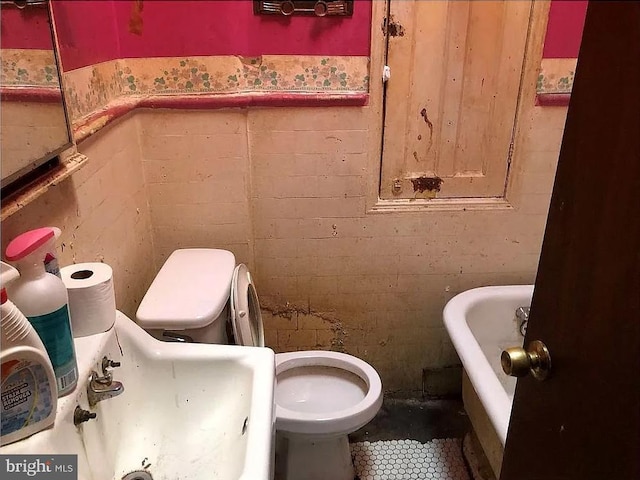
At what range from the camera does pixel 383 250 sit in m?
2.06

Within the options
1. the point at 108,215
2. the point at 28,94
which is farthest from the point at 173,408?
the point at 28,94

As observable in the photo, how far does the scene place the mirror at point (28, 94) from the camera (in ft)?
3.29

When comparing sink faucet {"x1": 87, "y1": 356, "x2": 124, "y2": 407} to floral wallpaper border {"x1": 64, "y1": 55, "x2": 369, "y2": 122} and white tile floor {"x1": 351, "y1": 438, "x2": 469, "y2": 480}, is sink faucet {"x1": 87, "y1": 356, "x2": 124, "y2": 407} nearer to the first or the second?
floral wallpaper border {"x1": 64, "y1": 55, "x2": 369, "y2": 122}

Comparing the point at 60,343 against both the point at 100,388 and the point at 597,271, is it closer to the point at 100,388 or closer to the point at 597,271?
the point at 100,388

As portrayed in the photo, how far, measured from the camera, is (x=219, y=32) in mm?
1691

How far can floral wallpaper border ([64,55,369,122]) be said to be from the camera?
171 cm

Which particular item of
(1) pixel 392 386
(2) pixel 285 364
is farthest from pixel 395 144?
(1) pixel 392 386

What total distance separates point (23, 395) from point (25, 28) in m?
0.70

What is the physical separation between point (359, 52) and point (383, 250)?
717mm

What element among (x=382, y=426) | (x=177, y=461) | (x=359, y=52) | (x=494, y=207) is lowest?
(x=382, y=426)

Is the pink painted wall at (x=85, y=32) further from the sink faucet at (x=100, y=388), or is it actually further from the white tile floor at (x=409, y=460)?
the white tile floor at (x=409, y=460)

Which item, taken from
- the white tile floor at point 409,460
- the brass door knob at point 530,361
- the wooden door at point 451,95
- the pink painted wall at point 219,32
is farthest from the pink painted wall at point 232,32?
the white tile floor at point 409,460

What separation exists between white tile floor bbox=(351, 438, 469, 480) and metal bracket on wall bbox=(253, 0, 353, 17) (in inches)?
61.8

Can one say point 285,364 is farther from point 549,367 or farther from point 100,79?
point 549,367
